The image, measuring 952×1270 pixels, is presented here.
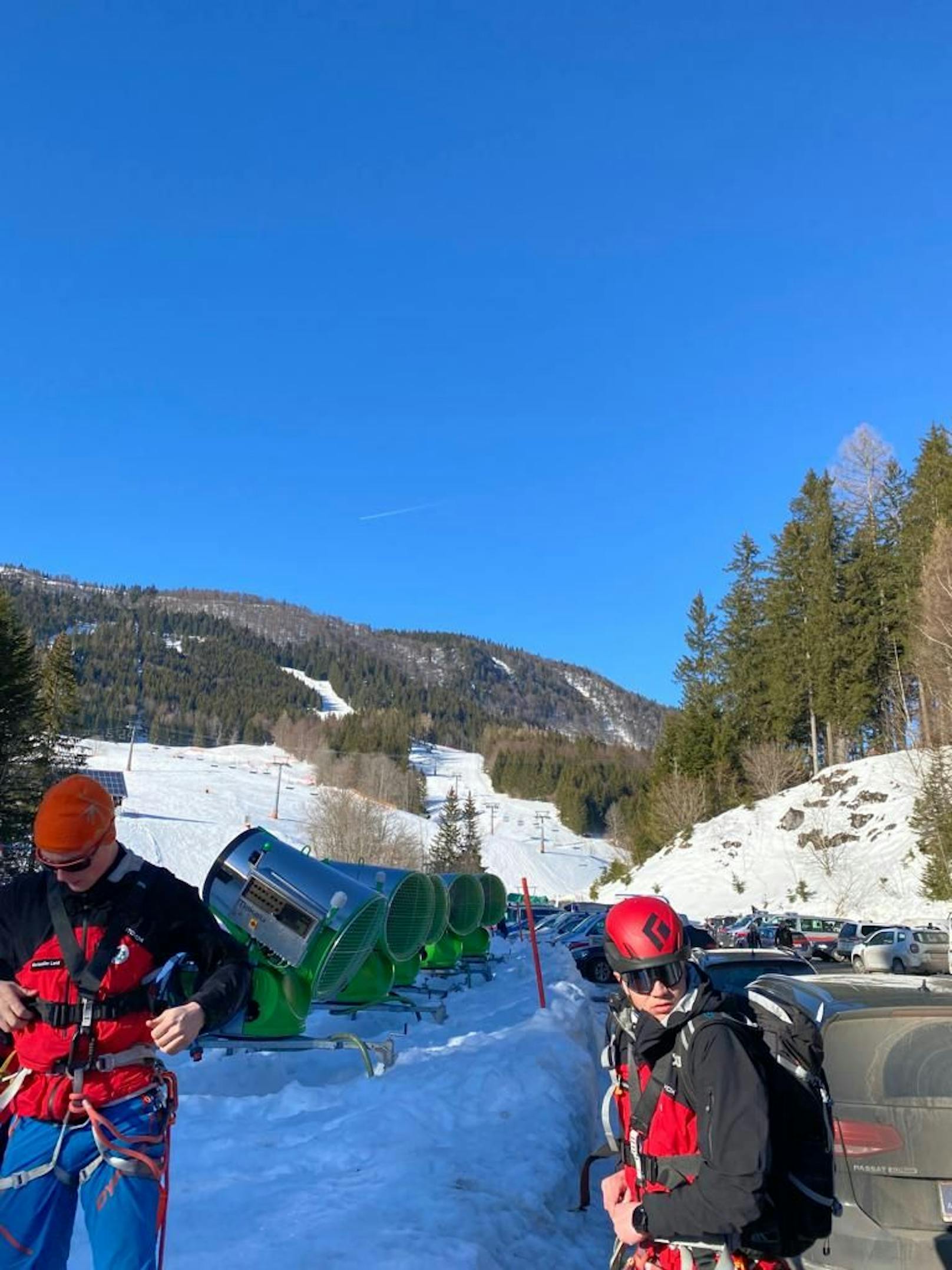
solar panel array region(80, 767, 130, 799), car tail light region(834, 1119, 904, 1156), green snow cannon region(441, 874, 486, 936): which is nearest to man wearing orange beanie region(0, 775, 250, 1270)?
car tail light region(834, 1119, 904, 1156)

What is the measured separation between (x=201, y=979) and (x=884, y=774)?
179 feet

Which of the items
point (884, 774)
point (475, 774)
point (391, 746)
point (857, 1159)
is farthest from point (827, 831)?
point (475, 774)

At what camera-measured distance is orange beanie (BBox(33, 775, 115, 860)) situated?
3082mm

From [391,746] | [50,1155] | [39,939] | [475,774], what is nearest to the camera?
[50,1155]

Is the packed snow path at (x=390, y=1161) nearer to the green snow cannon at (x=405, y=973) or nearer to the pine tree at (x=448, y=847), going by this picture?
the green snow cannon at (x=405, y=973)

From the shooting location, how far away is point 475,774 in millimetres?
191125

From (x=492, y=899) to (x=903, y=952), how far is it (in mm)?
13070

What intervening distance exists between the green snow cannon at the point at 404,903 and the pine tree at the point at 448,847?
197 ft

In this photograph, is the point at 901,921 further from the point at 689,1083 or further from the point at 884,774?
the point at 689,1083

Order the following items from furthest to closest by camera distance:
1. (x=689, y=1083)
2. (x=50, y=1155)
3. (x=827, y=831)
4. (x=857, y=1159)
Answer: (x=827, y=831) < (x=857, y=1159) < (x=50, y=1155) < (x=689, y=1083)

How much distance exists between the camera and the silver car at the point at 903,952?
25781 mm

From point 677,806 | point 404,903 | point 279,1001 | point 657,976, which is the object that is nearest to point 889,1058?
point 657,976

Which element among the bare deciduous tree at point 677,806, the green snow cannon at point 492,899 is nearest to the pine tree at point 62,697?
the green snow cannon at point 492,899

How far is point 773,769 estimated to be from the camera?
196 feet
